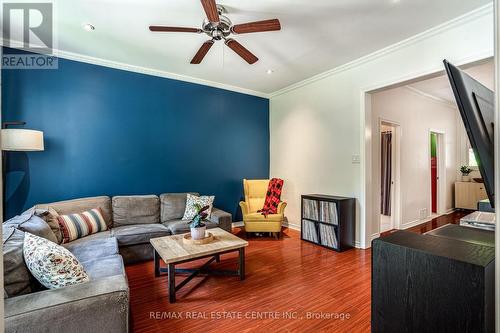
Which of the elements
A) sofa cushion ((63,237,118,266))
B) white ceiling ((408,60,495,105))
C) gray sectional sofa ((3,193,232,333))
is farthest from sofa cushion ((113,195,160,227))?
white ceiling ((408,60,495,105))

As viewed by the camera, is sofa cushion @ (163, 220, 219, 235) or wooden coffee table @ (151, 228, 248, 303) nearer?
wooden coffee table @ (151, 228, 248, 303)

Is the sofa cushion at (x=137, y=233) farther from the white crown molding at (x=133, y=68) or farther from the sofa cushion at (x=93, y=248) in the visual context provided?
the white crown molding at (x=133, y=68)

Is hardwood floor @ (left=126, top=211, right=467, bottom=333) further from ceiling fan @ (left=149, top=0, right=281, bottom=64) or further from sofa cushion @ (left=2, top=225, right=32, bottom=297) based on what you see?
ceiling fan @ (left=149, top=0, right=281, bottom=64)

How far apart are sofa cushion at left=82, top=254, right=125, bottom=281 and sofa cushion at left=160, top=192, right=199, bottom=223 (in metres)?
1.46

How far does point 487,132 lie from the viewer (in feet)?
2.42

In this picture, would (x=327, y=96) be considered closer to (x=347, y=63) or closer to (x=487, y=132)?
(x=347, y=63)

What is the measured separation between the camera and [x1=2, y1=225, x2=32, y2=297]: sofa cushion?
4.65ft

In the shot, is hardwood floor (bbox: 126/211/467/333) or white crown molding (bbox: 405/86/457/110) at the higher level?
white crown molding (bbox: 405/86/457/110)

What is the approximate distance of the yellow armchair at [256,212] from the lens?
4.05 meters

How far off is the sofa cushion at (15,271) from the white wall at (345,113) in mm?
3678

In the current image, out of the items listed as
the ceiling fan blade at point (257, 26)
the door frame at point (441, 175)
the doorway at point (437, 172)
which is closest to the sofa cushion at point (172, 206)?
the ceiling fan blade at point (257, 26)

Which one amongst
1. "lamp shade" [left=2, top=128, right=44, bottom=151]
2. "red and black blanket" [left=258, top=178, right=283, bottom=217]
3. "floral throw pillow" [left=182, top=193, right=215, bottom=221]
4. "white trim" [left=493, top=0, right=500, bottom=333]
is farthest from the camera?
"red and black blanket" [left=258, top=178, right=283, bottom=217]

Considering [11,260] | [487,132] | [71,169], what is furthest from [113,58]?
[487,132]

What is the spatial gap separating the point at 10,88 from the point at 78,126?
801mm
